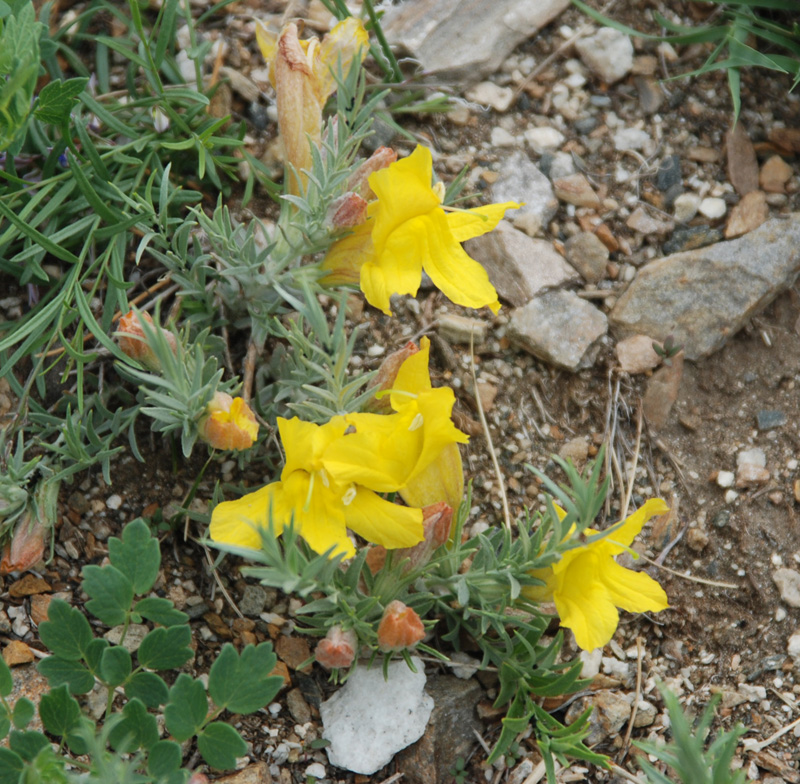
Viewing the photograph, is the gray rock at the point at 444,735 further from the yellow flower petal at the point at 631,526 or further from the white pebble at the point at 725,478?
the white pebble at the point at 725,478

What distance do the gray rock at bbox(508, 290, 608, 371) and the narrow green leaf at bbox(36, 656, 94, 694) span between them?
5.24ft

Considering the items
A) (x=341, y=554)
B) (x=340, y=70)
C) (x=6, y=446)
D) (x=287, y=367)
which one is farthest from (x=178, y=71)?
(x=341, y=554)

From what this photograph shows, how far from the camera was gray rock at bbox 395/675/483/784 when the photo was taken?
230 centimetres

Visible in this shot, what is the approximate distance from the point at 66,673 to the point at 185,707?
11.4 inches

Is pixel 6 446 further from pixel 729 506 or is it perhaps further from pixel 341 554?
pixel 729 506

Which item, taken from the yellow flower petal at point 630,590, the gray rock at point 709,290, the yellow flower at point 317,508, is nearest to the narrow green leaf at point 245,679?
the yellow flower at point 317,508

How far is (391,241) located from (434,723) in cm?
121

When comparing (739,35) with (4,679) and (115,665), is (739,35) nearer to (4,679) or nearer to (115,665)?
(115,665)

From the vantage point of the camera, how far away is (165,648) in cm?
194

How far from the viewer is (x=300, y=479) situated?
2059 mm

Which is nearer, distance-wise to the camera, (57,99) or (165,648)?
(165,648)

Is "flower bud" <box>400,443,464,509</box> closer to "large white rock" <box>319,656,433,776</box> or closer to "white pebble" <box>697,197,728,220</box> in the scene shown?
"large white rock" <box>319,656,433,776</box>

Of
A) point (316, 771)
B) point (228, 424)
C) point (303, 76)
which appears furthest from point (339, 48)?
point (316, 771)

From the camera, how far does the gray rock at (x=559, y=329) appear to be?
2.85 m
